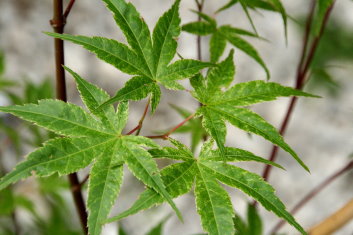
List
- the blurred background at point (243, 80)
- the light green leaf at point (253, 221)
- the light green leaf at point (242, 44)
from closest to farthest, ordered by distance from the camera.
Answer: the light green leaf at point (242, 44)
the light green leaf at point (253, 221)
the blurred background at point (243, 80)

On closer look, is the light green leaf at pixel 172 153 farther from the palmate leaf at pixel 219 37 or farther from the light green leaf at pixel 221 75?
the palmate leaf at pixel 219 37

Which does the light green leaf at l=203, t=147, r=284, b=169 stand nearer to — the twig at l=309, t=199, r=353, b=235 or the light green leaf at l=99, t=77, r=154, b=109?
the light green leaf at l=99, t=77, r=154, b=109

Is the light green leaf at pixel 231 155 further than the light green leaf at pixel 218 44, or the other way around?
the light green leaf at pixel 218 44

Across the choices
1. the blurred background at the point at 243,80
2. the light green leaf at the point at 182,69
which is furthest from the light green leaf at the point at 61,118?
the blurred background at the point at 243,80

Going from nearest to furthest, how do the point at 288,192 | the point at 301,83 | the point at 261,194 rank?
the point at 261,194
the point at 301,83
the point at 288,192

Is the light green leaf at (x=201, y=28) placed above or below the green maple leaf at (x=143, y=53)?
above

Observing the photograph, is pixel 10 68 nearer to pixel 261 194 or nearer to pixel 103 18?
pixel 103 18

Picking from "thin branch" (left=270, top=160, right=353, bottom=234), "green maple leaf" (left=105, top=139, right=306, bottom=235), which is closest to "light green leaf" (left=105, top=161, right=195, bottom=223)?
"green maple leaf" (left=105, top=139, right=306, bottom=235)

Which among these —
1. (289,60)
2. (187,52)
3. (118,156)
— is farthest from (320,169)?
(118,156)
